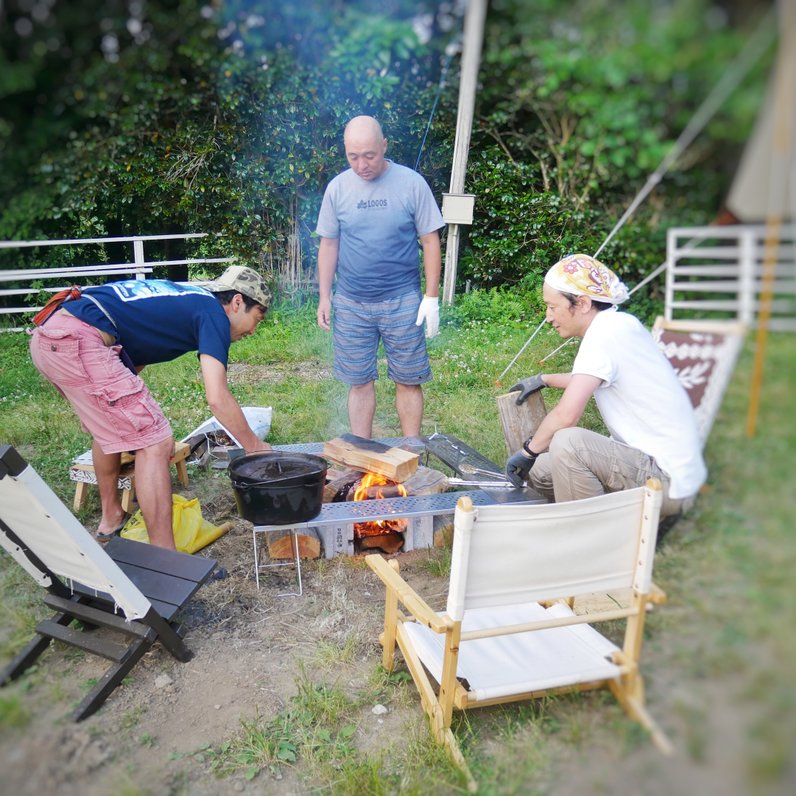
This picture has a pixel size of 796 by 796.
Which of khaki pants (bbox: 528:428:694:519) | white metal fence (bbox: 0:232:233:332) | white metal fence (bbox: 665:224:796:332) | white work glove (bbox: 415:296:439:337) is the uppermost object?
white metal fence (bbox: 665:224:796:332)

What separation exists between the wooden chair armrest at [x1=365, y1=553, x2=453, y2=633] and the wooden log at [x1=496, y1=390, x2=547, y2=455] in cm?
132

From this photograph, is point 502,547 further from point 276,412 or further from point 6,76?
point 276,412

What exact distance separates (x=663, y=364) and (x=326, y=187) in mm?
2513

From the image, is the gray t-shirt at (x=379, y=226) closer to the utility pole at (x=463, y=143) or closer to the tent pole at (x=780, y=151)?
Answer: the utility pole at (x=463, y=143)

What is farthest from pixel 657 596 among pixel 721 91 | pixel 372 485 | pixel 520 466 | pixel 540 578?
pixel 372 485

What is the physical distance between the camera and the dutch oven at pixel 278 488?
10.2 feet

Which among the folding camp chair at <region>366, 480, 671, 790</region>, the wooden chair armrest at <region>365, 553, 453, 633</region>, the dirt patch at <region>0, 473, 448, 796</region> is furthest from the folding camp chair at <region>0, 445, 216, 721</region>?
the folding camp chair at <region>366, 480, 671, 790</region>

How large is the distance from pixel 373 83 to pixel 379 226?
1.12 meters

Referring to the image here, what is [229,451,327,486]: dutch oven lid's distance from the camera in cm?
310

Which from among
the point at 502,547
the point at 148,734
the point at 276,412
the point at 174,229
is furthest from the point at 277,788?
the point at 276,412

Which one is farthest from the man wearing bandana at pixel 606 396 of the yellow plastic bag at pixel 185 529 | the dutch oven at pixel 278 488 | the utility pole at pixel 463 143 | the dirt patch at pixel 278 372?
the dirt patch at pixel 278 372

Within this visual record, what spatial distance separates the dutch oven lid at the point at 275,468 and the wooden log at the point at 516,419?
1073 millimetres

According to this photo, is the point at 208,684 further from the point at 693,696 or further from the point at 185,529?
the point at 693,696

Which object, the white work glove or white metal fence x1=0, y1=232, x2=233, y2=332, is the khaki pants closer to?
the white work glove
